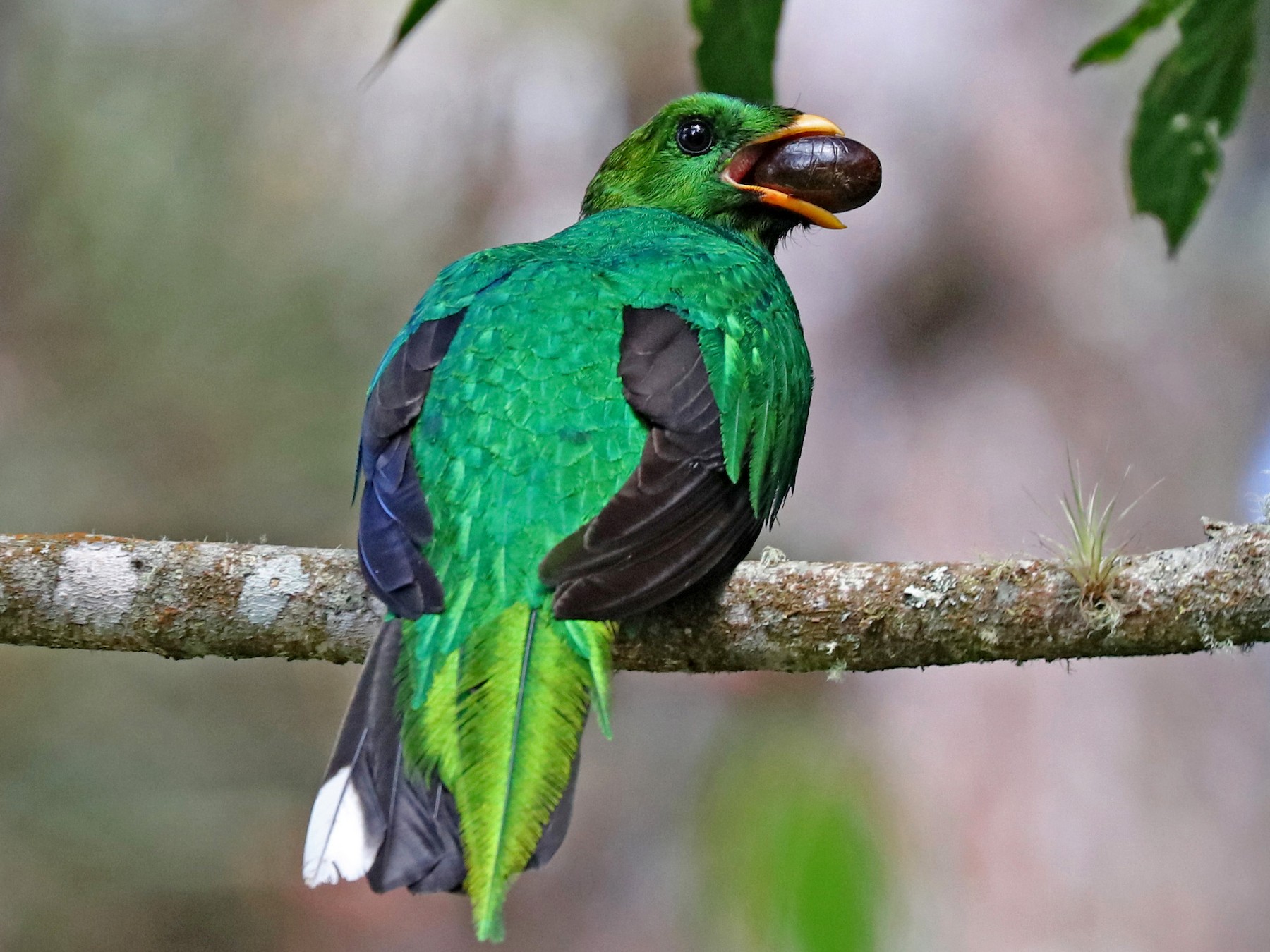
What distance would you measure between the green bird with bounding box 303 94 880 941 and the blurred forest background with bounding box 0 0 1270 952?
8.52ft

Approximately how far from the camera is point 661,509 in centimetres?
240

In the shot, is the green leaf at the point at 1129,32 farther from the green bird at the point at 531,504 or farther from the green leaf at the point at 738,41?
the green bird at the point at 531,504

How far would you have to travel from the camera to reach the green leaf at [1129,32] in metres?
2.53

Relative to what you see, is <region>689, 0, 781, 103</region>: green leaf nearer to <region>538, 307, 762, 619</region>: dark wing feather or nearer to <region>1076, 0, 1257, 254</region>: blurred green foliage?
<region>538, 307, 762, 619</region>: dark wing feather

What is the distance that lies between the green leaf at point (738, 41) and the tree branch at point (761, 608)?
919mm

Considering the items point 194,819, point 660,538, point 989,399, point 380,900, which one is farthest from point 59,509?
point 660,538

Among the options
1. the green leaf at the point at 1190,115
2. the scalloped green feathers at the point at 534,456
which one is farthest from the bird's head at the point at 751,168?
the green leaf at the point at 1190,115

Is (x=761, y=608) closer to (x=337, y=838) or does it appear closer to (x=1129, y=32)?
(x=337, y=838)

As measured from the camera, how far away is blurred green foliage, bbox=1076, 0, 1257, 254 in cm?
245

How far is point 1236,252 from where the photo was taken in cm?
621

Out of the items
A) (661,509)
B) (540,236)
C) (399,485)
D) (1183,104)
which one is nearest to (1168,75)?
(1183,104)

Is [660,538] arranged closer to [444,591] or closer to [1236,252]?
[444,591]

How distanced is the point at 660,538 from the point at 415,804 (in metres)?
0.62

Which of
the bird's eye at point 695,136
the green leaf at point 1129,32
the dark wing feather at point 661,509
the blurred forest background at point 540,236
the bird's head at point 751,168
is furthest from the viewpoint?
the blurred forest background at point 540,236
